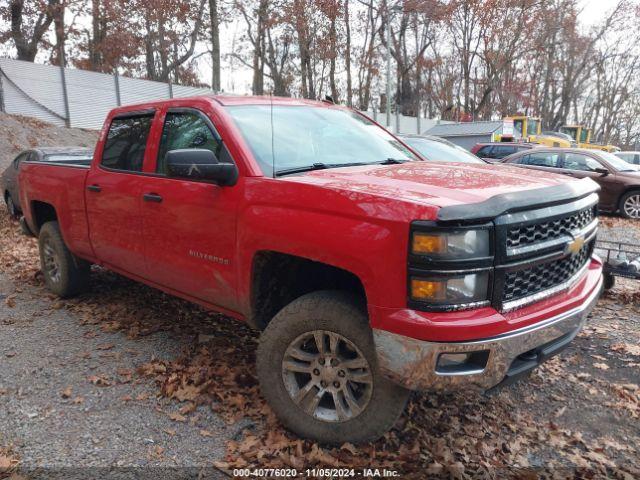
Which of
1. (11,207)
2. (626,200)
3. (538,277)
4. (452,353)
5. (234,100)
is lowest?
(11,207)

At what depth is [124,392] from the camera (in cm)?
→ 342

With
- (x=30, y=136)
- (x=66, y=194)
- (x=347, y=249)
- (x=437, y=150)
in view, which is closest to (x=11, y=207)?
(x=66, y=194)

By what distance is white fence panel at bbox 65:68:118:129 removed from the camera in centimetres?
2089

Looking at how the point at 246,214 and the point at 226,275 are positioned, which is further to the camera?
the point at 226,275

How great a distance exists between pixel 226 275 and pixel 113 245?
154 cm

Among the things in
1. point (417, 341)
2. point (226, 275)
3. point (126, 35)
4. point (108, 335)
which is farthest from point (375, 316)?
point (126, 35)

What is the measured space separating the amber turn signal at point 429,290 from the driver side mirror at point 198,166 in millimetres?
1348

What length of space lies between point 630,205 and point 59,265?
37.7ft

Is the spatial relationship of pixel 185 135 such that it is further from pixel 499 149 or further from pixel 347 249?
pixel 499 149

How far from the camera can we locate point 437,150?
7.58m

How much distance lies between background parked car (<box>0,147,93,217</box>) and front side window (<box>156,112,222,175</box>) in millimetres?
6153

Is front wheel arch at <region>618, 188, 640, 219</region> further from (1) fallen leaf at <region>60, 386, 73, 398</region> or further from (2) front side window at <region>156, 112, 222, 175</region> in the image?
(1) fallen leaf at <region>60, 386, 73, 398</region>

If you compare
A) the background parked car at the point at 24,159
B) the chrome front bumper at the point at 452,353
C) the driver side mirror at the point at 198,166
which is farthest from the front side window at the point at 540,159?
the driver side mirror at the point at 198,166

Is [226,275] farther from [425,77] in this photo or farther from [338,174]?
[425,77]
